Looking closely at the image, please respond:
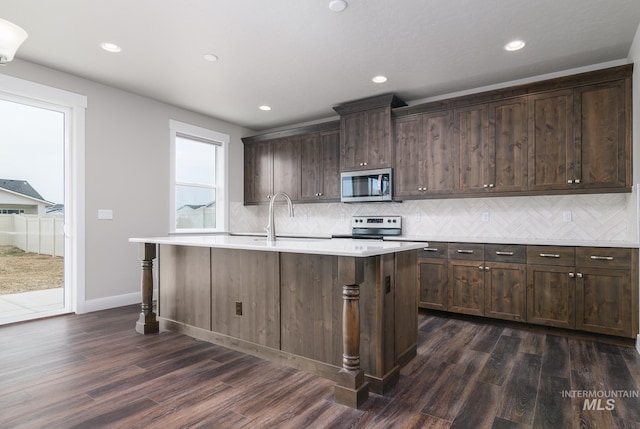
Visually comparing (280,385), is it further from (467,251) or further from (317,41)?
(317,41)

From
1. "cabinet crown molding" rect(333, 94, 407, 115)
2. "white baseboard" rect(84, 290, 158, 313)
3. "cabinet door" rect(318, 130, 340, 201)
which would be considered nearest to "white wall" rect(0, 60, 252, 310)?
"white baseboard" rect(84, 290, 158, 313)

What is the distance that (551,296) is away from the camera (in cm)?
335

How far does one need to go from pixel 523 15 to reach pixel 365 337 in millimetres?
2677

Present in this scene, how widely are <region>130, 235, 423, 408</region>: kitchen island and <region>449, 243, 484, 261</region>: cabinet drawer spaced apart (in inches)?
51.1

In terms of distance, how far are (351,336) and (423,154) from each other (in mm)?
2864

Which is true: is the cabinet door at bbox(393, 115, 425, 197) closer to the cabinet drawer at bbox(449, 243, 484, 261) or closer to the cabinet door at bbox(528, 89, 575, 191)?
the cabinet drawer at bbox(449, 243, 484, 261)

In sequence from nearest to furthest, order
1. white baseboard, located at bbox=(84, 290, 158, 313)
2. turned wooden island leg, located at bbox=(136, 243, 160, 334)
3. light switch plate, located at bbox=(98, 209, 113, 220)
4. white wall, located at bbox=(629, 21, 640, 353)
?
white wall, located at bbox=(629, 21, 640, 353) < turned wooden island leg, located at bbox=(136, 243, 160, 334) < white baseboard, located at bbox=(84, 290, 158, 313) < light switch plate, located at bbox=(98, 209, 113, 220)

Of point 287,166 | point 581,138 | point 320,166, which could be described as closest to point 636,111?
point 581,138

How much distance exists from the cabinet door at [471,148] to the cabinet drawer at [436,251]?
0.69 m

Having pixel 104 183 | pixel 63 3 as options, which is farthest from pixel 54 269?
pixel 63 3

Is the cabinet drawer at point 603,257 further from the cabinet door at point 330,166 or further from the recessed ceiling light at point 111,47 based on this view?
the recessed ceiling light at point 111,47

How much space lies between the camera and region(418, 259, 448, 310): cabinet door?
3.91 metres

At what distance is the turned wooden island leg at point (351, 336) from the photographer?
2.04 metres

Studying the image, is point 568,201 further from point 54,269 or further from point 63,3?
point 54,269
